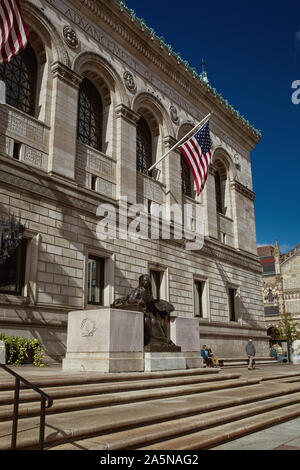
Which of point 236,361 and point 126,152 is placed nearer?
point 126,152

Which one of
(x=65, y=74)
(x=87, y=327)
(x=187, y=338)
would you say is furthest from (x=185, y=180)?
(x=87, y=327)

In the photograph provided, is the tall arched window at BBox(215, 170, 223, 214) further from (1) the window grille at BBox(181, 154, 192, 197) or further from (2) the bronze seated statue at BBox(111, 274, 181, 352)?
(2) the bronze seated statue at BBox(111, 274, 181, 352)

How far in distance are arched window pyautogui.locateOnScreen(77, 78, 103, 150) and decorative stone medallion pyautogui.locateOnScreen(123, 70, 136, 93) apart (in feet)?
6.04

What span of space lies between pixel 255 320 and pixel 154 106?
17.7 metres

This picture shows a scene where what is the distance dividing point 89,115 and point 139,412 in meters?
18.0

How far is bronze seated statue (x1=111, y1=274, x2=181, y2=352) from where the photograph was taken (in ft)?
41.9

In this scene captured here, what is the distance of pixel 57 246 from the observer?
17.5 m

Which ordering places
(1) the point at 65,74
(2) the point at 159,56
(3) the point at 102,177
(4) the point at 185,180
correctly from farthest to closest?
(4) the point at 185,180
(2) the point at 159,56
(3) the point at 102,177
(1) the point at 65,74

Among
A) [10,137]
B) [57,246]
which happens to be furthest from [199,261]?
[10,137]

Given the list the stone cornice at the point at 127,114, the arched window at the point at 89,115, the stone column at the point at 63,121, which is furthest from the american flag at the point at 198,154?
the stone column at the point at 63,121

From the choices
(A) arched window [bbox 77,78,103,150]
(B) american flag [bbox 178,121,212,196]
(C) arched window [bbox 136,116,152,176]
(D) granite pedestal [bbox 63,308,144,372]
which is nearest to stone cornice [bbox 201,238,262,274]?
(C) arched window [bbox 136,116,152,176]

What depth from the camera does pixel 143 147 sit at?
84.1 ft

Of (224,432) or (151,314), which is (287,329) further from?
(224,432)

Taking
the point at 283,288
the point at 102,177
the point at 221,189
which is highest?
the point at 221,189
